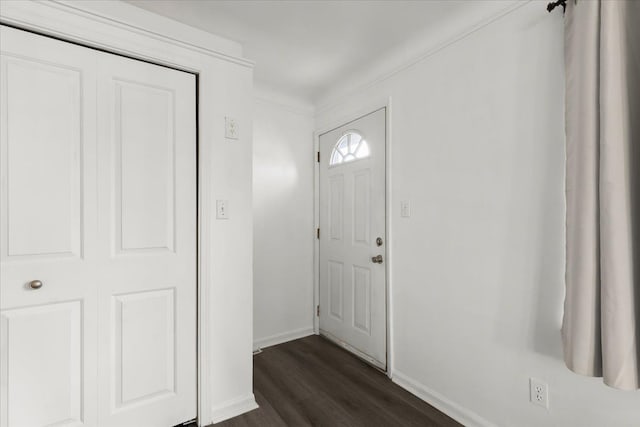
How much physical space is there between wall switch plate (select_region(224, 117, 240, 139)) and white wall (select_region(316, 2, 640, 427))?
3.68 feet

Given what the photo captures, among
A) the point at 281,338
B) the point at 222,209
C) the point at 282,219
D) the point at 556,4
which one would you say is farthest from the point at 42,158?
the point at 556,4

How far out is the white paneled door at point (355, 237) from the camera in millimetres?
2469

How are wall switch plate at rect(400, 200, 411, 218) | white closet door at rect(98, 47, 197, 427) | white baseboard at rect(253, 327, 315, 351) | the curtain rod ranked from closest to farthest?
the curtain rod < white closet door at rect(98, 47, 197, 427) < wall switch plate at rect(400, 200, 411, 218) < white baseboard at rect(253, 327, 315, 351)

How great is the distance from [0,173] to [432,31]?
7.87 ft

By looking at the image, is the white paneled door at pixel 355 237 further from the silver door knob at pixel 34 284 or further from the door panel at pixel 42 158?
the silver door knob at pixel 34 284

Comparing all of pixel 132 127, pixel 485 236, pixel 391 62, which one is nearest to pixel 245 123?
pixel 132 127

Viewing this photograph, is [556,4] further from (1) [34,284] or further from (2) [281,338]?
(2) [281,338]

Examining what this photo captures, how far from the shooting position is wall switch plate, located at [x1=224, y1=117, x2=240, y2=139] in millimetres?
1928

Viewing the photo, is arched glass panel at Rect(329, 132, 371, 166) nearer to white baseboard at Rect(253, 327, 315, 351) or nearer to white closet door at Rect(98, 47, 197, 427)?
white closet door at Rect(98, 47, 197, 427)

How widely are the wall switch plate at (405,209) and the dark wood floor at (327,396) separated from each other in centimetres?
120

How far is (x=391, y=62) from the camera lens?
91.7 inches

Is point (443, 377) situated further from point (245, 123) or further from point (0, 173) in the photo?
point (0, 173)

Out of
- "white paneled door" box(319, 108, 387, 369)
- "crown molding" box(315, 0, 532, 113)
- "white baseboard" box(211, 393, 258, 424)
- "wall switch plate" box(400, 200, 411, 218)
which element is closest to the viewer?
"crown molding" box(315, 0, 532, 113)

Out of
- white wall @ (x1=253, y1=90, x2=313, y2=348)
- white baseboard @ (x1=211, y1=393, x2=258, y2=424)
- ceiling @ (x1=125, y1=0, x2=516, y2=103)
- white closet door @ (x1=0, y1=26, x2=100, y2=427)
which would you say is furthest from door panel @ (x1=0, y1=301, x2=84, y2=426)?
ceiling @ (x1=125, y1=0, x2=516, y2=103)
